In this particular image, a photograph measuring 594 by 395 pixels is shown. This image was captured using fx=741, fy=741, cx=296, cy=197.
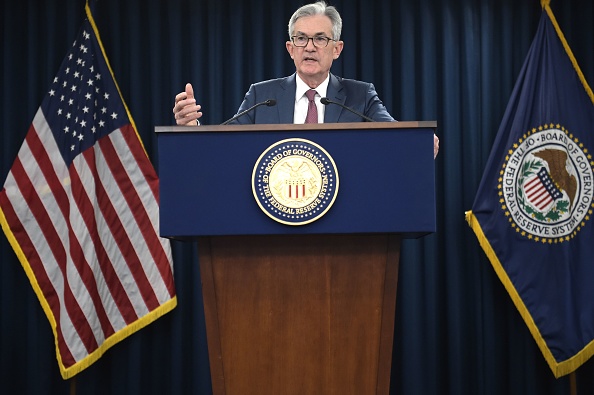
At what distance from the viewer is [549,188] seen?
467 cm

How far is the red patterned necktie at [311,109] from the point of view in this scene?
2668 millimetres

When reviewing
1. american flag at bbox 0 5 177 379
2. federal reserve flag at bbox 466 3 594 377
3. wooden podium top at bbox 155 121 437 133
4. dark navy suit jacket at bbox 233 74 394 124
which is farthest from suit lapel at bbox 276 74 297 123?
federal reserve flag at bbox 466 3 594 377

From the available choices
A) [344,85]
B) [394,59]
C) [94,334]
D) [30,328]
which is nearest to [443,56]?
[394,59]

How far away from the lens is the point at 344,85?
9.03 feet

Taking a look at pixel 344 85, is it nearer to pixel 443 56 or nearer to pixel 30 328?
pixel 443 56

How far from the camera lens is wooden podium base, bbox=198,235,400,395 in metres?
2.09

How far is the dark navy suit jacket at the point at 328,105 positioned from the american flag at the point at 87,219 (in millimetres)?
2139

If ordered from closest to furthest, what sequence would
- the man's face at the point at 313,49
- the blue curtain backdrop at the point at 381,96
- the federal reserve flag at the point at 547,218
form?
the man's face at the point at 313,49 < the federal reserve flag at the point at 547,218 < the blue curtain backdrop at the point at 381,96

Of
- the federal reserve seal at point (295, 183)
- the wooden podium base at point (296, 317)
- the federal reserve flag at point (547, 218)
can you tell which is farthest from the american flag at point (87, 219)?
the federal reserve seal at point (295, 183)

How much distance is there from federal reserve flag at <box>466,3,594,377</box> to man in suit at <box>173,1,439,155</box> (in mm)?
2209

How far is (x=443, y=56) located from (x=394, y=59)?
34 cm

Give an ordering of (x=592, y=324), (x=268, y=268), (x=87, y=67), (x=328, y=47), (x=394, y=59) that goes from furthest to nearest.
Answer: (x=394, y=59) < (x=87, y=67) < (x=592, y=324) < (x=328, y=47) < (x=268, y=268)

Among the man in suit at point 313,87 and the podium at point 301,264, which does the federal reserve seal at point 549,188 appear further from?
the podium at point 301,264

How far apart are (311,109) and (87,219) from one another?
245 centimetres
